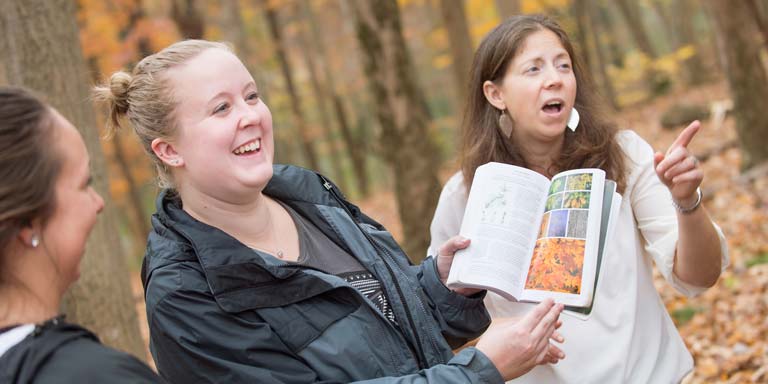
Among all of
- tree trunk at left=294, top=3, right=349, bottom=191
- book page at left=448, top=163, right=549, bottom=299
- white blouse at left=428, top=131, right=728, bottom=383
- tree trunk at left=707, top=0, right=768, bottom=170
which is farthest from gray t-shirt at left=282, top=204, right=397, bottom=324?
tree trunk at left=294, top=3, right=349, bottom=191

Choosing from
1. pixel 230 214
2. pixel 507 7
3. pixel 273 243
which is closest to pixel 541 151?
pixel 273 243

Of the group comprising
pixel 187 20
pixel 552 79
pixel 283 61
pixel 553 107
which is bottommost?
pixel 553 107

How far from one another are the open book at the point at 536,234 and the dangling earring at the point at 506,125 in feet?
1.57

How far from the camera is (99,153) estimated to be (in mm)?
3930

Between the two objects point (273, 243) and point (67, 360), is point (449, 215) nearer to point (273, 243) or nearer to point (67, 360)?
point (273, 243)

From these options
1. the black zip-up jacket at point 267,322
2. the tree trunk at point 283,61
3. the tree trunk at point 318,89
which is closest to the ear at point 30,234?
the black zip-up jacket at point 267,322

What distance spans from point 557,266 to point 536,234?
0.17m

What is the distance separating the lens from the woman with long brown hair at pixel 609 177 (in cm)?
246

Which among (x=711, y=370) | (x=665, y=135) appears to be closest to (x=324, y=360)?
(x=711, y=370)

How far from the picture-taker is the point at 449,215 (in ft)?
9.60

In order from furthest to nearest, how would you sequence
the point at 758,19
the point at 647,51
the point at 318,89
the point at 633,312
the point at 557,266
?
the point at 647,51 < the point at 318,89 < the point at 758,19 < the point at 633,312 < the point at 557,266

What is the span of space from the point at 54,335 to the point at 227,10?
373 inches

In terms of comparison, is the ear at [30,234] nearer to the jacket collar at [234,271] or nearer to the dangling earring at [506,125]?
the jacket collar at [234,271]

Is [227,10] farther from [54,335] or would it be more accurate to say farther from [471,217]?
[54,335]
